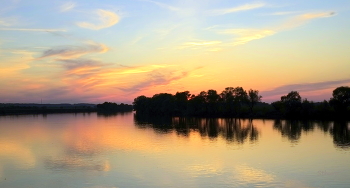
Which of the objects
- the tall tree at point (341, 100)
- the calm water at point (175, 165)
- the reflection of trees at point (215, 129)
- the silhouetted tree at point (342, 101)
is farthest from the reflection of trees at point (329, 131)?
the tall tree at point (341, 100)

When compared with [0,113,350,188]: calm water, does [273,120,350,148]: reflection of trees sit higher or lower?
lower

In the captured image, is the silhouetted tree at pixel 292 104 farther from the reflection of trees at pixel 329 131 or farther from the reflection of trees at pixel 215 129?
the reflection of trees at pixel 329 131

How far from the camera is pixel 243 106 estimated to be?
10500 centimetres

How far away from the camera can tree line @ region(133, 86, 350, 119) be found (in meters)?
70.5

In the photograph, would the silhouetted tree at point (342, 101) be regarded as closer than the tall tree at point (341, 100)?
Yes

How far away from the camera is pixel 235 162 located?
71.1ft

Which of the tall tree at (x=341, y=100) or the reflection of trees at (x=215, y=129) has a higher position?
the tall tree at (x=341, y=100)

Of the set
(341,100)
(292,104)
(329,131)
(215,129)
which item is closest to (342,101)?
(341,100)

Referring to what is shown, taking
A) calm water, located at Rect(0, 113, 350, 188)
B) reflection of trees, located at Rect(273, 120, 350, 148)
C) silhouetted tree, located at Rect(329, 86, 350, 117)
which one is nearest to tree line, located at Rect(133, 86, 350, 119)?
silhouetted tree, located at Rect(329, 86, 350, 117)

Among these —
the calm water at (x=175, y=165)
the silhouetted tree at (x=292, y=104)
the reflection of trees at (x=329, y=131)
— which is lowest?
the reflection of trees at (x=329, y=131)

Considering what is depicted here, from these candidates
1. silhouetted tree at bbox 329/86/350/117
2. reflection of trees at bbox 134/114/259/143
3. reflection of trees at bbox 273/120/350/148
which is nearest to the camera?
reflection of trees at bbox 273/120/350/148

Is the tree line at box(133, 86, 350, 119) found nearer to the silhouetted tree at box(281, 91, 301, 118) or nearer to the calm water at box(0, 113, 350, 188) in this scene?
the silhouetted tree at box(281, 91, 301, 118)

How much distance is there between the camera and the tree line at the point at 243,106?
231ft

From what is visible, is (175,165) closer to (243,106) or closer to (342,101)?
(342,101)
